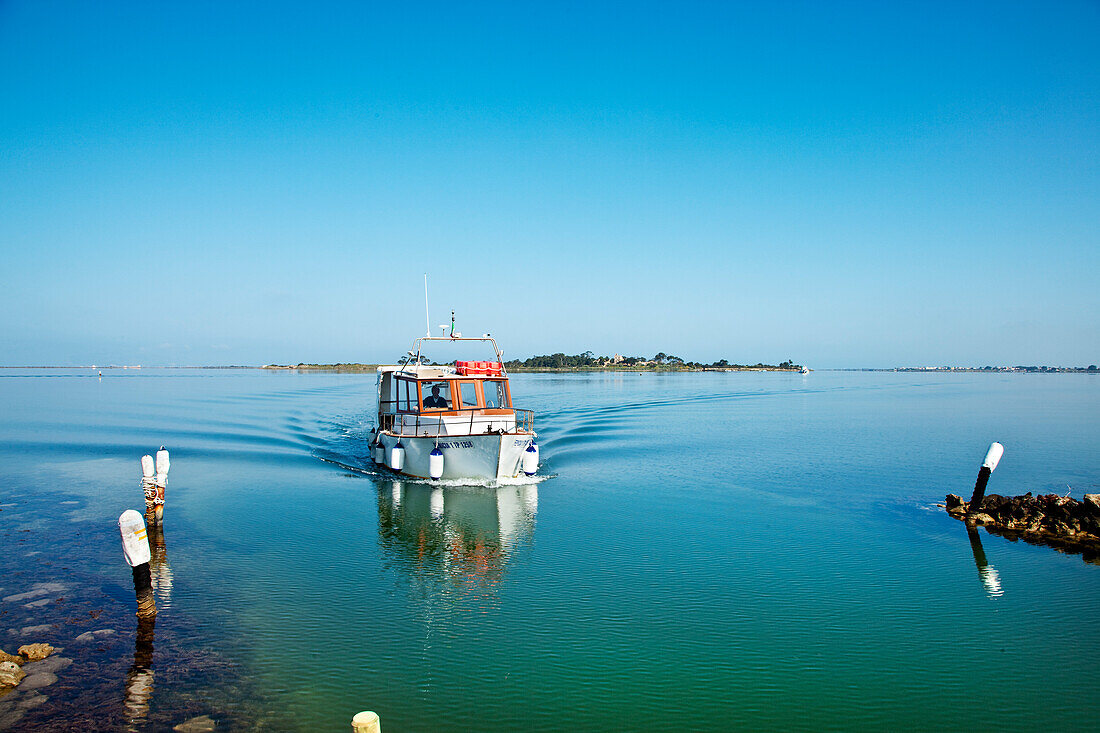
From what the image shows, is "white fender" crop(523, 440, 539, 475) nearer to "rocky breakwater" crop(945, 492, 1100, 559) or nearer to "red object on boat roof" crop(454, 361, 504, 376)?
"red object on boat roof" crop(454, 361, 504, 376)

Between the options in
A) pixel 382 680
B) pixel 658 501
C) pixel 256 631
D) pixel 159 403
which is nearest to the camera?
pixel 382 680

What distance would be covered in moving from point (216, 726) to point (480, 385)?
46.8 feet

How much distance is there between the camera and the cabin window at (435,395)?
20.6 metres

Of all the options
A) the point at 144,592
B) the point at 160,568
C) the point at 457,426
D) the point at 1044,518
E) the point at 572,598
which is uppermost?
the point at 457,426

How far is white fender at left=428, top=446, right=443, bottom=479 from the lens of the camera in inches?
762

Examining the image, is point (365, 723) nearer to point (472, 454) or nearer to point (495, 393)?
point (472, 454)

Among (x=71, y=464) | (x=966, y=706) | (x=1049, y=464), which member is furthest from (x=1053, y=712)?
(x=71, y=464)

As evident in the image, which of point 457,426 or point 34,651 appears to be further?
point 457,426

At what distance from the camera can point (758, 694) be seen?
7.82 metres

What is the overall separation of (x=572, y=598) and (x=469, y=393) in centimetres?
1071

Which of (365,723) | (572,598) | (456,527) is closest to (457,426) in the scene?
(456,527)

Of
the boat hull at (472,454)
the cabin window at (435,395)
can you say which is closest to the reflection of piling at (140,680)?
the boat hull at (472,454)

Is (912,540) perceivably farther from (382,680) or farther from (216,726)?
(216,726)

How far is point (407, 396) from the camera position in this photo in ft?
69.6
